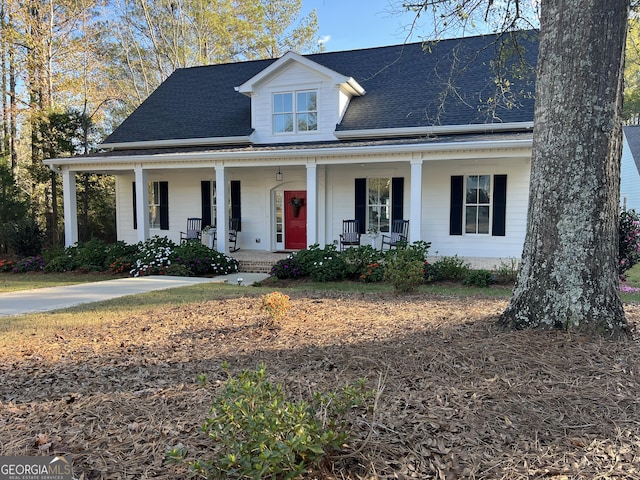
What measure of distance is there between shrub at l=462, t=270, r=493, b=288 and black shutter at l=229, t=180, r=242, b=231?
7.79 metres

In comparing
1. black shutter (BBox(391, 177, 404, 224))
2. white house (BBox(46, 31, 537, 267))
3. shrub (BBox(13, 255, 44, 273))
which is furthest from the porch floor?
shrub (BBox(13, 255, 44, 273))

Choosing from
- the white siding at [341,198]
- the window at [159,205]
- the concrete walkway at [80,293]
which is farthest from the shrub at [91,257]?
the white siding at [341,198]

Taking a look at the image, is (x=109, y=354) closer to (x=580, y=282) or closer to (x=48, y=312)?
(x=48, y=312)

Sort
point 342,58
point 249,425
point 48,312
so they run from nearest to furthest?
point 249,425
point 48,312
point 342,58

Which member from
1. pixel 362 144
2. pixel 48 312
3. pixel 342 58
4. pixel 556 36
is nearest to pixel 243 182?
pixel 362 144

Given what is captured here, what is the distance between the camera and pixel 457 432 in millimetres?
2225

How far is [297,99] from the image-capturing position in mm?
13133

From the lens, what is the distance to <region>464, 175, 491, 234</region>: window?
11570 mm

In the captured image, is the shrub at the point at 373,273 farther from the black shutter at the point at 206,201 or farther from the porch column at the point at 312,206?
the black shutter at the point at 206,201

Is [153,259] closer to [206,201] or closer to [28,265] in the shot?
[206,201]

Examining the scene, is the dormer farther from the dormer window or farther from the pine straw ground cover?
the pine straw ground cover

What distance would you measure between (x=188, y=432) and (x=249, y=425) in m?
0.78

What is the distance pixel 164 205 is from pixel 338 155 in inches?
279

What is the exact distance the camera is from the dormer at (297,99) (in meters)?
12.8
